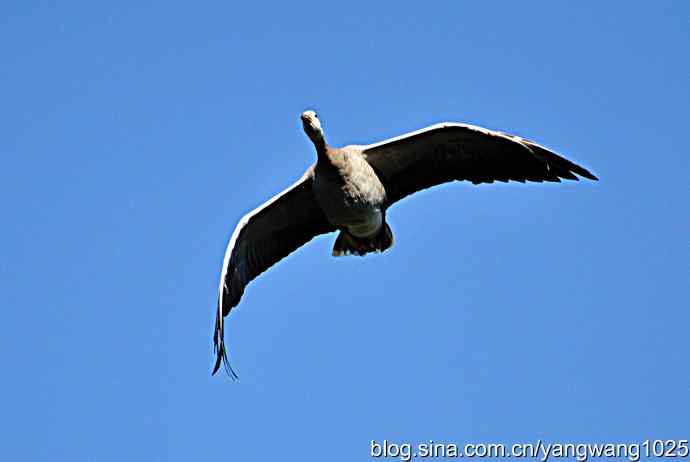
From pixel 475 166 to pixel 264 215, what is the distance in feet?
8.41

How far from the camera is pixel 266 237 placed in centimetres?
1362

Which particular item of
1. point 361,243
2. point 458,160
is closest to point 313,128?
point 458,160

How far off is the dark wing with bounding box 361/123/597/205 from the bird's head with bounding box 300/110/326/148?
0.60m

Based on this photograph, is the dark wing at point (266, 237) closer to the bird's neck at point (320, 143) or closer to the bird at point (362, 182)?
the bird at point (362, 182)

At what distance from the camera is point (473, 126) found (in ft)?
39.9

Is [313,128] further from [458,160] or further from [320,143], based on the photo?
[458,160]

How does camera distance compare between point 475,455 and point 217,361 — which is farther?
point 217,361

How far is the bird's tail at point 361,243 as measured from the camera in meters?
13.4

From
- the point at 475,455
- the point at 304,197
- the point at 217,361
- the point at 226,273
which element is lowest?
the point at 475,455

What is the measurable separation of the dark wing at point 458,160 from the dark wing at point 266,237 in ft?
3.12

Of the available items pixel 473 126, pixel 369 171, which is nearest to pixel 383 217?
pixel 369 171

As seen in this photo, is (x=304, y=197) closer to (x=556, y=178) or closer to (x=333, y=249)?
(x=333, y=249)

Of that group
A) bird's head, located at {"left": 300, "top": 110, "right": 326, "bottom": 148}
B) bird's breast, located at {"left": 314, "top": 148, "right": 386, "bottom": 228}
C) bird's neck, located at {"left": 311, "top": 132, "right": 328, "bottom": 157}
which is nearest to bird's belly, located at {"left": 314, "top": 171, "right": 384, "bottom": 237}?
bird's breast, located at {"left": 314, "top": 148, "right": 386, "bottom": 228}

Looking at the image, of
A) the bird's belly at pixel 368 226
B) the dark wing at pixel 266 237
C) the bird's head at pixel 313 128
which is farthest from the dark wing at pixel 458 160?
the dark wing at pixel 266 237
